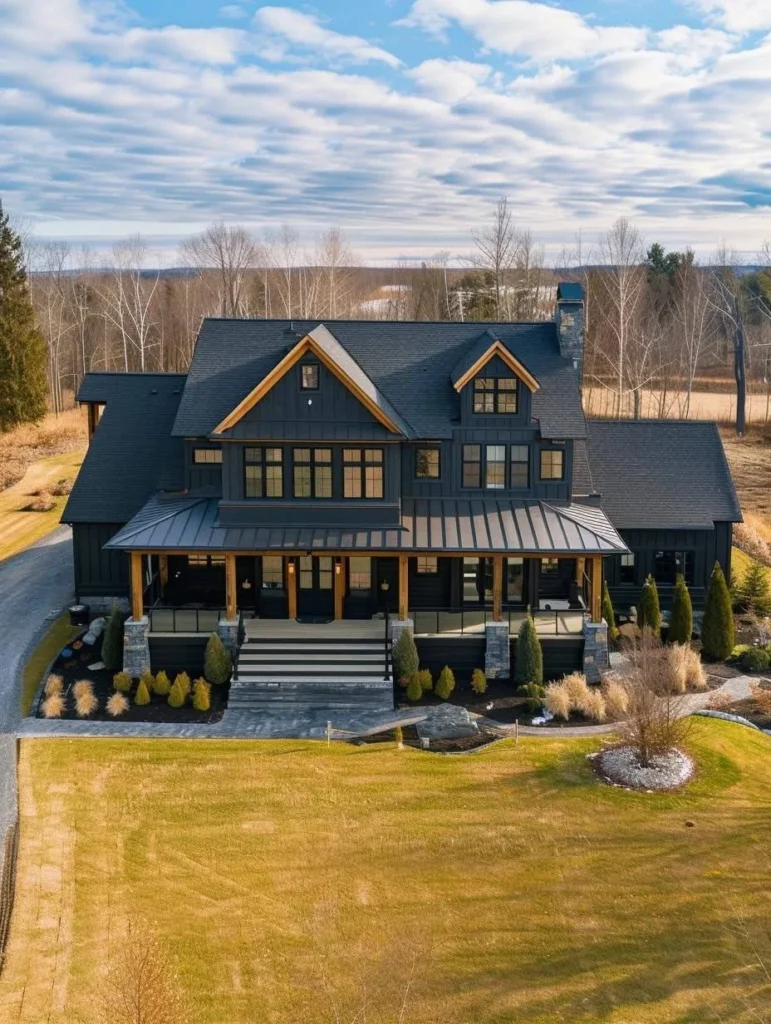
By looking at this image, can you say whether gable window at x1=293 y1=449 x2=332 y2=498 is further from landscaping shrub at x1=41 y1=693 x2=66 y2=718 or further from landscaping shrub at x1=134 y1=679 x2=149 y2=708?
landscaping shrub at x1=41 y1=693 x2=66 y2=718

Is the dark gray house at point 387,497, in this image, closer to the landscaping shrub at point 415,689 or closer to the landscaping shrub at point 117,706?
the landscaping shrub at point 415,689

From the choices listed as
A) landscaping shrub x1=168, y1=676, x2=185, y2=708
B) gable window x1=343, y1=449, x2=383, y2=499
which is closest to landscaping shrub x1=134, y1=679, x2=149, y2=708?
landscaping shrub x1=168, y1=676, x2=185, y2=708

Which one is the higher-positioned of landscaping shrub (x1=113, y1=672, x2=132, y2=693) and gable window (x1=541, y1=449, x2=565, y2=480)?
gable window (x1=541, y1=449, x2=565, y2=480)

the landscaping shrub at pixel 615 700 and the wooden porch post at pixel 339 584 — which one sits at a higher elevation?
the wooden porch post at pixel 339 584

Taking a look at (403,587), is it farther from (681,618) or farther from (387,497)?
(681,618)

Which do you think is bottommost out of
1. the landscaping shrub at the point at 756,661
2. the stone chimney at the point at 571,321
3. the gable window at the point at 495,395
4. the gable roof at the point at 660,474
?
the landscaping shrub at the point at 756,661

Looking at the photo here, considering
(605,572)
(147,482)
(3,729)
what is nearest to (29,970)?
(3,729)

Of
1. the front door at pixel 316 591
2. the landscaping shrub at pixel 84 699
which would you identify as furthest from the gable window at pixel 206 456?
the landscaping shrub at pixel 84 699
